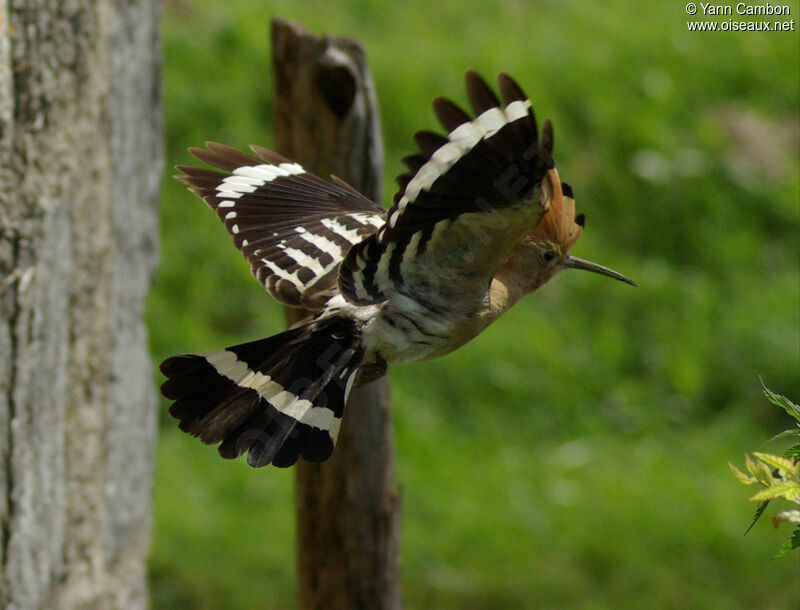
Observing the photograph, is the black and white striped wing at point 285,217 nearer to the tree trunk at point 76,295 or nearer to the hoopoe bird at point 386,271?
the hoopoe bird at point 386,271

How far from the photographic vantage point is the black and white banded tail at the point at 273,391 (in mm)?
1713

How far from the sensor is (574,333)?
4703 millimetres

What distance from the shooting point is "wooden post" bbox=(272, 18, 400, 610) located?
2.49 m

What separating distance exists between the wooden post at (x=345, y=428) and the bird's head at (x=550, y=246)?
0.60 meters

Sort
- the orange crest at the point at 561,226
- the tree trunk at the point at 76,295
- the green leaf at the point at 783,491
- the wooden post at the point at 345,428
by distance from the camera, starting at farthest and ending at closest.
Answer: the wooden post at the point at 345,428 < the tree trunk at the point at 76,295 < the orange crest at the point at 561,226 < the green leaf at the point at 783,491

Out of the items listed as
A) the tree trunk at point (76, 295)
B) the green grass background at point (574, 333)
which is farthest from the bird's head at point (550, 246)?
the green grass background at point (574, 333)

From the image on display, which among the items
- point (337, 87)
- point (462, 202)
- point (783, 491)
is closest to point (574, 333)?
point (337, 87)

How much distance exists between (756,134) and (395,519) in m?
3.38

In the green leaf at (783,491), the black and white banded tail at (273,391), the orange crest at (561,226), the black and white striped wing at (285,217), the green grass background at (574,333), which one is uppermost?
the green leaf at (783,491)

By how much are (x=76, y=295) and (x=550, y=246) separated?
1.18m

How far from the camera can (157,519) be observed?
4023mm

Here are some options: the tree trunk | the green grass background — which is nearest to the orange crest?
the tree trunk

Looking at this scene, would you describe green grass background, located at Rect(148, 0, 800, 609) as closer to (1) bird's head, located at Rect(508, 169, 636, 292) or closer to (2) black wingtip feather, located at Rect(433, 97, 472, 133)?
(1) bird's head, located at Rect(508, 169, 636, 292)

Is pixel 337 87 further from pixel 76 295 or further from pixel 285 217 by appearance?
pixel 76 295
